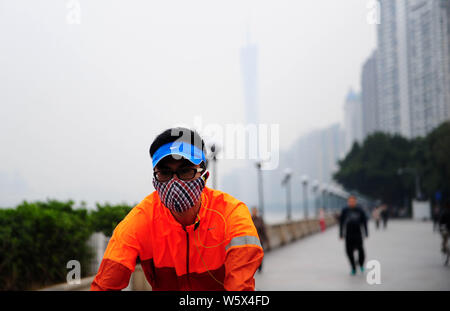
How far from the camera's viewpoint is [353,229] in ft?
37.2

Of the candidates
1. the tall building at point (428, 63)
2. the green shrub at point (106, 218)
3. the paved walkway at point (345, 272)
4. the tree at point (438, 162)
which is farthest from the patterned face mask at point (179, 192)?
the tall building at point (428, 63)

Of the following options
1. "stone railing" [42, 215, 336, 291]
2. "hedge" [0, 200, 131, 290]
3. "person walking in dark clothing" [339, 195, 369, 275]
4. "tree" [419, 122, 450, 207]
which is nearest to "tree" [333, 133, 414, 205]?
"tree" [419, 122, 450, 207]

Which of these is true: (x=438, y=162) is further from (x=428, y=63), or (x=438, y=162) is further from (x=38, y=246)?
(x=38, y=246)

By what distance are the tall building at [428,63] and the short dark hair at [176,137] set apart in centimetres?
6683

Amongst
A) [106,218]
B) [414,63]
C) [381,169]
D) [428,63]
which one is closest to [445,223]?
[106,218]

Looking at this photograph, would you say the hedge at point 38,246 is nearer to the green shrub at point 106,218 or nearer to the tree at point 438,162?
the green shrub at point 106,218

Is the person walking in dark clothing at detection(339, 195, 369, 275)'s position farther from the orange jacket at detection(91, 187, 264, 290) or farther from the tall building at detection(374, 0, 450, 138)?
the tall building at detection(374, 0, 450, 138)

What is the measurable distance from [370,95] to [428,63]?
125 ft

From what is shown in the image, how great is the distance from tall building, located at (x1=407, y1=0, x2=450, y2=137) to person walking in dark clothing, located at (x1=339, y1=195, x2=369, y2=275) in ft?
186

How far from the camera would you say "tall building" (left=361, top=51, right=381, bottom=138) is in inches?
4129

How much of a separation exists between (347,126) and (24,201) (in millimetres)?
119013

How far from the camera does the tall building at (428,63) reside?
67938 millimetres
